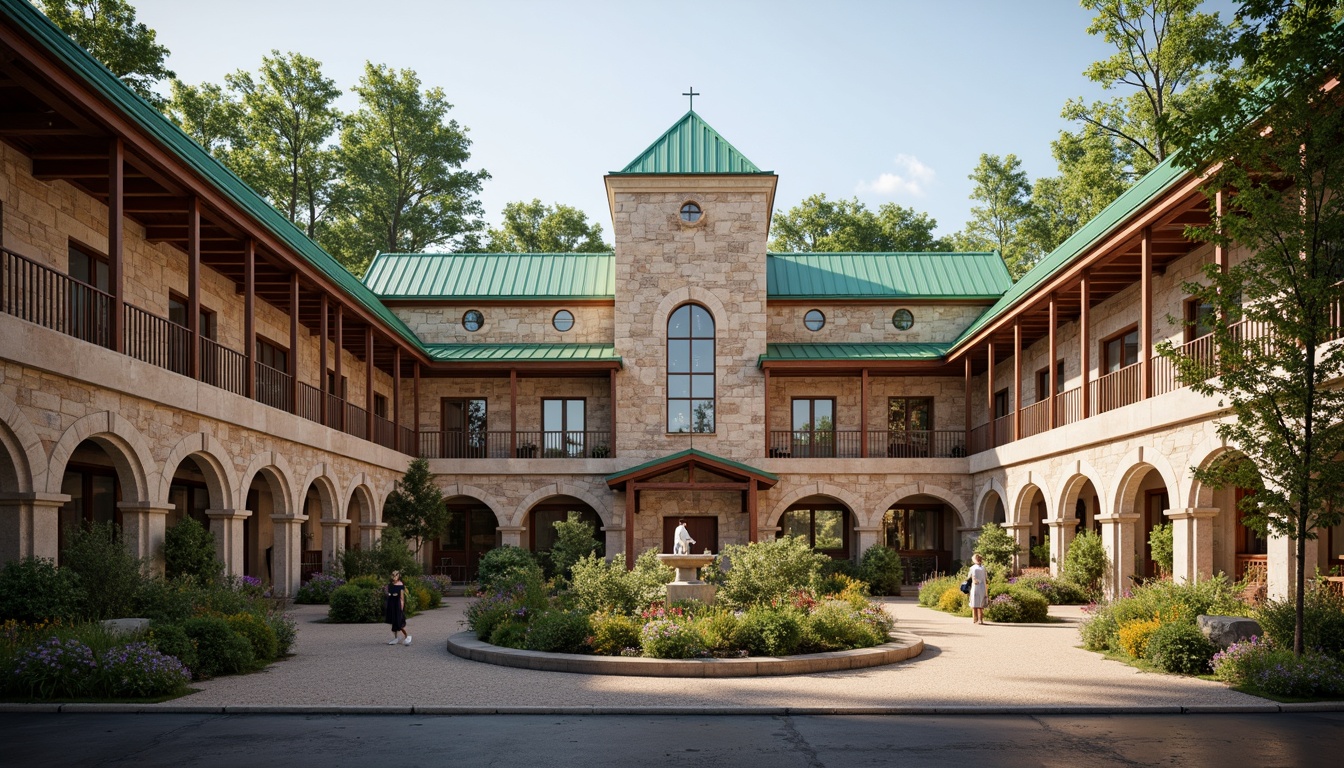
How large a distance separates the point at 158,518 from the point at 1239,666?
14914 millimetres

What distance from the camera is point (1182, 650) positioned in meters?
13.6

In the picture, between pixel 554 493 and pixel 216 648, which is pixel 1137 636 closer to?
pixel 216 648

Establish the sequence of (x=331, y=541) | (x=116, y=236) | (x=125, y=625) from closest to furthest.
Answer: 1. (x=125, y=625)
2. (x=116, y=236)
3. (x=331, y=541)

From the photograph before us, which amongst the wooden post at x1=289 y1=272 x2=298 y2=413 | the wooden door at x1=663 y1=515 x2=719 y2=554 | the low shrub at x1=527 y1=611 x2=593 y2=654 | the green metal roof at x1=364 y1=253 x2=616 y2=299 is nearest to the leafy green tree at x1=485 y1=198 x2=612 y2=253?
the green metal roof at x1=364 y1=253 x2=616 y2=299

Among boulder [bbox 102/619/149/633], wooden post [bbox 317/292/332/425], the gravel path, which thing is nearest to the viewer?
the gravel path

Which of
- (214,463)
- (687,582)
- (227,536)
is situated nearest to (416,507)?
(227,536)

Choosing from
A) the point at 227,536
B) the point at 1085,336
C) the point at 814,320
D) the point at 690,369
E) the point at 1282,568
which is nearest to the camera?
the point at 1282,568

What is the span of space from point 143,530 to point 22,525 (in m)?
2.88

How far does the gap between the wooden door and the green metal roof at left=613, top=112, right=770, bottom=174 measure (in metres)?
10.7

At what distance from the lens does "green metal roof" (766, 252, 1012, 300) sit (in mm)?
35281

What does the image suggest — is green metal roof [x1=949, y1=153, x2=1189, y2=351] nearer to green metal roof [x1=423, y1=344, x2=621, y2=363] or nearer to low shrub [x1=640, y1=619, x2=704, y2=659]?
low shrub [x1=640, y1=619, x2=704, y2=659]

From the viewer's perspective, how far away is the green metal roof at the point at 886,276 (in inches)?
1389

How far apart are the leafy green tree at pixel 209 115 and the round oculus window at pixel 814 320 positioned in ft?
78.8

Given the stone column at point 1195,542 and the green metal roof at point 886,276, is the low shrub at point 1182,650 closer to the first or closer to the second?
the stone column at point 1195,542
